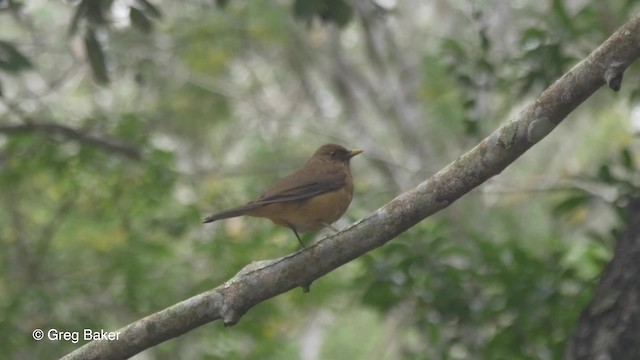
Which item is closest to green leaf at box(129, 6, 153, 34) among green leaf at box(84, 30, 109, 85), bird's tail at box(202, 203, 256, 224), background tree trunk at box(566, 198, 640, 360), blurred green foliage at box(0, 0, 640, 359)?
blurred green foliage at box(0, 0, 640, 359)

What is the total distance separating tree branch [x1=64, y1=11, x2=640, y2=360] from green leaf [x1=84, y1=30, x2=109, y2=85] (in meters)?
2.22

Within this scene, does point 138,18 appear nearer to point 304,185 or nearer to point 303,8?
point 303,8

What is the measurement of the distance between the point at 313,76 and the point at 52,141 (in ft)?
26.1

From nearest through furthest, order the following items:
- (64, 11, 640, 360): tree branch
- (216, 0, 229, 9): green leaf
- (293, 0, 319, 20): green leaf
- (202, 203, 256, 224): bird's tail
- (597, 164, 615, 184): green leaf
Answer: (64, 11, 640, 360): tree branch < (202, 203, 256, 224): bird's tail < (293, 0, 319, 20): green leaf < (216, 0, 229, 9): green leaf < (597, 164, 615, 184): green leaf

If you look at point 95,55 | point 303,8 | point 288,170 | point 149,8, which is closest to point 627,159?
point 303,8

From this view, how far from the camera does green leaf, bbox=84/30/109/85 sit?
579cm

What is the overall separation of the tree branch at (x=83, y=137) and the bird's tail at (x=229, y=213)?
6.09 ft

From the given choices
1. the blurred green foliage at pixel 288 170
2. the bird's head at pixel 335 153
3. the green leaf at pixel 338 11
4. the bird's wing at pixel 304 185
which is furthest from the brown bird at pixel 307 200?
the green leaf at pixel 338 11

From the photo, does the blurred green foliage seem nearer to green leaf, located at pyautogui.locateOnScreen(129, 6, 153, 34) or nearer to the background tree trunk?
green leaf, located at pyautogui.locateOnScreen(129, 6, 153, 34)

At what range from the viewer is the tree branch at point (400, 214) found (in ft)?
12.1

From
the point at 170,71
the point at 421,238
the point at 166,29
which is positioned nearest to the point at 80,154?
the point at 421,238

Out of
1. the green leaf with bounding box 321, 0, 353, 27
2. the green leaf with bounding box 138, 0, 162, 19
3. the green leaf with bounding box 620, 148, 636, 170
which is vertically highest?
the green leaf with bounding box 321, 0, 353, 27

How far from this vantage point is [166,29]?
12.4m

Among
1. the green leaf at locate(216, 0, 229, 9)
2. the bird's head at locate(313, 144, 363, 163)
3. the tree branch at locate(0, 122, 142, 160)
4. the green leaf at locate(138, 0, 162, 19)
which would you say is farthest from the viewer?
the tree branch at locate(0, 122, 142, 160)
